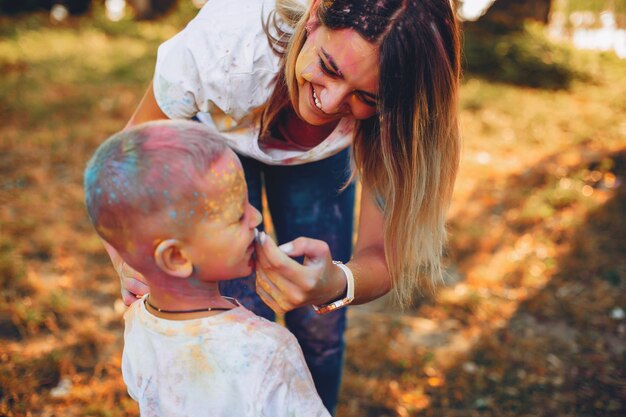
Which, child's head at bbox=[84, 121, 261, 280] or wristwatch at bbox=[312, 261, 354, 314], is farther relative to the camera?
wristwatch at bbox=[312, 261, 354, 314]

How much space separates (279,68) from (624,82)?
6.58m

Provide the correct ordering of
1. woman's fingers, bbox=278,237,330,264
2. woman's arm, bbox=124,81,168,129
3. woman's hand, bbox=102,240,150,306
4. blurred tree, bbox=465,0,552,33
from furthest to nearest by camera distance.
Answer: blurred tree, bbox=465,0,552,33 → woman's arm, bbox=124,81,168,129 → woman's hand, bbox=102,240,150,306 → woman's fingers, bbox=278,237,330,264

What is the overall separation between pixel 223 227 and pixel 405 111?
0.66 metres

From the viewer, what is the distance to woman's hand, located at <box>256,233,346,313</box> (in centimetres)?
137

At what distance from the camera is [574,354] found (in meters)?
3.05

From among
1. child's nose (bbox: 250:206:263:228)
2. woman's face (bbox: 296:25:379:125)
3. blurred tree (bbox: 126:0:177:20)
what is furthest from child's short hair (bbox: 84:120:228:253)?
blurred tree (bbox: 126:0:177:20)

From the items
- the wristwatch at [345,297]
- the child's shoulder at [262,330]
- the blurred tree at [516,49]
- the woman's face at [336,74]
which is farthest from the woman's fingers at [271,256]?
the blurred tree at [516,49]

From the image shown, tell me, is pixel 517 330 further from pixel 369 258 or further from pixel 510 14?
pixel 510 14

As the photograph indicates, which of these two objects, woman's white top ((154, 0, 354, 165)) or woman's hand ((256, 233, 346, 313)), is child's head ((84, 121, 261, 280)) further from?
woman's white top ((154, 0, 354, 165))

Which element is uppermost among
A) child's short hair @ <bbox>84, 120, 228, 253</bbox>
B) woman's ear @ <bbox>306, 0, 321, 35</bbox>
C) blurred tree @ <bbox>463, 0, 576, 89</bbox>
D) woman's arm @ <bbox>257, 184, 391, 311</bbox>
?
woman's ear @ <bbox>306, 0, 321, 35</bbox>

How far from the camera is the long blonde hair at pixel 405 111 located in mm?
1562

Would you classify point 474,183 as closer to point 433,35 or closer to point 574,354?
point 574,354

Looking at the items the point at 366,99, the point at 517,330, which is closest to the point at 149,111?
the point at 366,99

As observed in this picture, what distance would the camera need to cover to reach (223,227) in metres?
1.29
